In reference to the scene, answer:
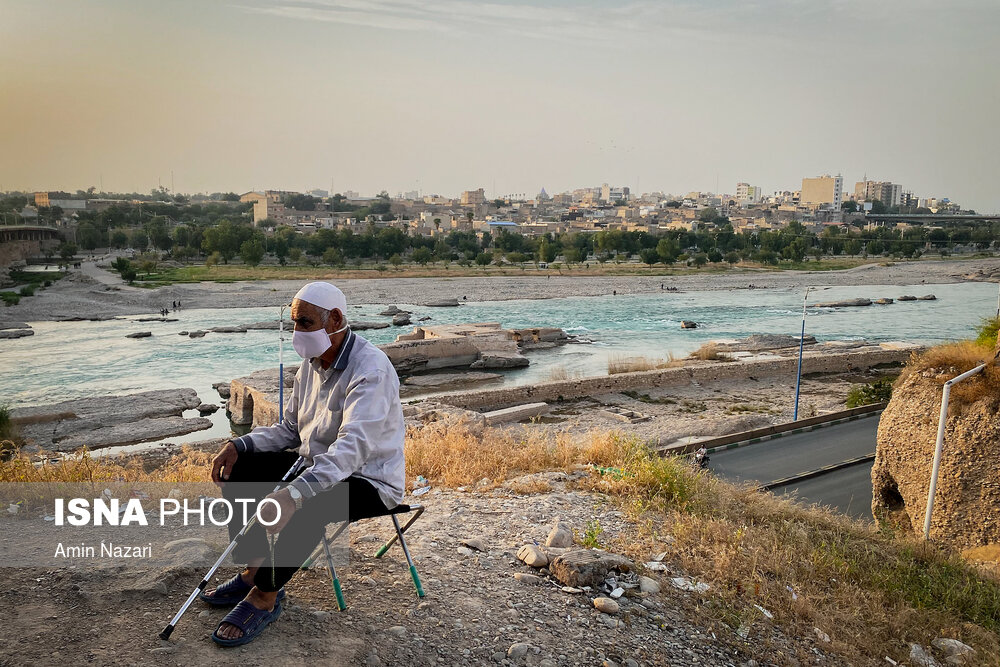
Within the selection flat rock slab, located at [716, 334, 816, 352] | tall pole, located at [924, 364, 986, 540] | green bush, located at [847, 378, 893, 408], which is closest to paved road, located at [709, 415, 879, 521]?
tall pole, located at [924, 364, 986, 540]

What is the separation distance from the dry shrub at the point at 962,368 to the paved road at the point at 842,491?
1.62m

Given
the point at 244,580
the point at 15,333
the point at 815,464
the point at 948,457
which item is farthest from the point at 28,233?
the point at 244,580

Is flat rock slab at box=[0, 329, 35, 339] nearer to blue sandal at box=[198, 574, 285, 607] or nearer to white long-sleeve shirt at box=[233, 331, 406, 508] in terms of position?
white long-sleeve shirt at box=[233, 331, 406, 508]

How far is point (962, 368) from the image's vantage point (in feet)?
25.4

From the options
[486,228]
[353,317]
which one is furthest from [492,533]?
[486,228]

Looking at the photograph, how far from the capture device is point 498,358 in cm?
2697

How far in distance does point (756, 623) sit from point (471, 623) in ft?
4.87

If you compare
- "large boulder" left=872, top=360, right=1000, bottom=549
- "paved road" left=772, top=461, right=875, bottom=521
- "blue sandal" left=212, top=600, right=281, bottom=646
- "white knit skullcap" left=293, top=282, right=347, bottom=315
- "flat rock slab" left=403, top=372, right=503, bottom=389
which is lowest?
"flat rock slab" left=403, top=372, right=503, bottom=389

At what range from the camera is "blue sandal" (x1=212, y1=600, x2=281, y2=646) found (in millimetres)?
2807

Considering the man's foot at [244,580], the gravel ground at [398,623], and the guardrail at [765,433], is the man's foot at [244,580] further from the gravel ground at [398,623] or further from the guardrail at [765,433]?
the guardrail at [765,433]

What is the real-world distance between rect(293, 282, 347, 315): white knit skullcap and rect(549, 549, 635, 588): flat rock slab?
1.77 meters

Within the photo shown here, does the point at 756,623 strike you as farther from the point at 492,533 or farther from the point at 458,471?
the point at 458,471

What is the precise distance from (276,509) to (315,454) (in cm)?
50

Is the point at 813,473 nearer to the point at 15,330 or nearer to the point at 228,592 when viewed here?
the point at 228,592
